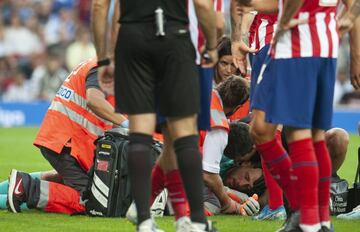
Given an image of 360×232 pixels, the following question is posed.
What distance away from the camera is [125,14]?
6.05 meters

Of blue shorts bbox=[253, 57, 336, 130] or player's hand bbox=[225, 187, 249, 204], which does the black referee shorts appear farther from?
player's hand bbox=[225, 187, 249, 204]

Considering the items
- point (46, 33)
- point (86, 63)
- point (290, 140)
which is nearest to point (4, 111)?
point (46, 33)

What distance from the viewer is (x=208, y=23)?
605 centimetres

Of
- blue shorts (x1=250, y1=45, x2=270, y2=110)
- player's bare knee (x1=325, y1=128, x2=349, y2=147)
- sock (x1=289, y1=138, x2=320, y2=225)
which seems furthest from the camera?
player's bare knee (x1=325, y1=128, x2=349, y2=147)

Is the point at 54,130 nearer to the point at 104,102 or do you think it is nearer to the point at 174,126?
the point at 104,102

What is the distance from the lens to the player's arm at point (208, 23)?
19.7 feet

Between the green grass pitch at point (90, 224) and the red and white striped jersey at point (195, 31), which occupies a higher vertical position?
the red and white striped jersey at point (195, 31)

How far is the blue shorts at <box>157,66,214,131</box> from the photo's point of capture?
636cm

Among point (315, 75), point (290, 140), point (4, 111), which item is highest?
point (315, 75)

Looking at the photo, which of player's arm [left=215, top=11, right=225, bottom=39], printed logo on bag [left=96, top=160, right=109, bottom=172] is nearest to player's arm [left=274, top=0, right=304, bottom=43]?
player's arm [left=215, top=11, right=225, bottom=39]

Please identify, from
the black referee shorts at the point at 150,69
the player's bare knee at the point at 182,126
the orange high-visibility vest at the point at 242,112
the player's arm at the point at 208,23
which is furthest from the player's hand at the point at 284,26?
the orange high-visibility vest at the point at 242,112

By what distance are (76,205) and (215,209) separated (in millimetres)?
1119

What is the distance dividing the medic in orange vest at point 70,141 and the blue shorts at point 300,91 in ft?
6.62

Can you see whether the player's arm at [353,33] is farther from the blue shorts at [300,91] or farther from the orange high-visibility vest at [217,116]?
the orange high-visibility vest at [217,116]
